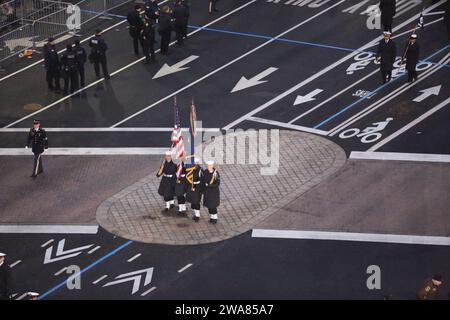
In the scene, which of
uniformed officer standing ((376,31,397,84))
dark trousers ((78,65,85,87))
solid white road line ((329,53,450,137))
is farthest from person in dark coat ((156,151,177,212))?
uniformed officer standing ((376,31,397,84))

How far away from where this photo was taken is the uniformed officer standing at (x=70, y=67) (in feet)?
126

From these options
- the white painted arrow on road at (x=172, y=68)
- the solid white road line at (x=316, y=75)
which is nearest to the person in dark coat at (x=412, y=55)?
the solid white road line at (x=316, y=75)

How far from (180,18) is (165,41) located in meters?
1.17

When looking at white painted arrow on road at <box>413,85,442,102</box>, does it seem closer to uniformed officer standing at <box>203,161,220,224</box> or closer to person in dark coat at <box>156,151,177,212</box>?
uniformed officer standing at <box>203,161,220,224</box>

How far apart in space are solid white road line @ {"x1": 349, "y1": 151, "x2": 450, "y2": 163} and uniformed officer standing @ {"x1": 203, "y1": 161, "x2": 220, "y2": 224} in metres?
5.99

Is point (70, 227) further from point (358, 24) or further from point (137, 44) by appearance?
point (358, 24)

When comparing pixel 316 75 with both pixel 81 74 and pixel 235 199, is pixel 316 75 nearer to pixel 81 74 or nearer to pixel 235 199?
pixel 81 74

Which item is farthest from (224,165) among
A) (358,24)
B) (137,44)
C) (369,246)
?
(358,24)

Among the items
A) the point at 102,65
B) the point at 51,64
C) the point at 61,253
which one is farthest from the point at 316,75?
the point at 61,253

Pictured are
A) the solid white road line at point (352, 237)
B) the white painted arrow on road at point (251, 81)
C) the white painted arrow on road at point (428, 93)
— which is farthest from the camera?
the white painted arrow on road at point (251, 81)

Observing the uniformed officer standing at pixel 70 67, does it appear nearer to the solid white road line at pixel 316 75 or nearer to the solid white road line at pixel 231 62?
the solid white road line at pixel 231 62

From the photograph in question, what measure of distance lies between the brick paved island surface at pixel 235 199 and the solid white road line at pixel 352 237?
2.68 feet

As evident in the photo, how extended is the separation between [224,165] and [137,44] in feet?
34.8

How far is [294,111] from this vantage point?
36.7 meters
